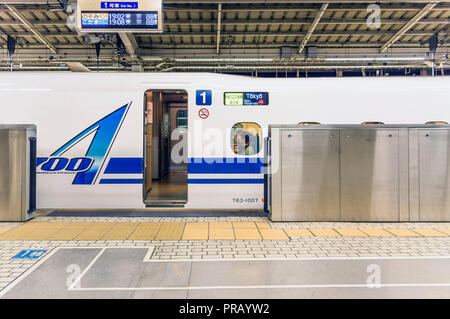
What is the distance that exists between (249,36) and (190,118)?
8482 millimetres

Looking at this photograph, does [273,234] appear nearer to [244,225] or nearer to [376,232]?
[244,225]

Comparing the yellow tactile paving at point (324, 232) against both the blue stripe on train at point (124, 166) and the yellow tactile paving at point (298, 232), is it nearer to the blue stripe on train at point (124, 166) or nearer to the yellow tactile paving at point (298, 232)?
the yellow tactile paving at point (298, 232)

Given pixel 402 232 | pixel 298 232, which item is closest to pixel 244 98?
pixel 298 232

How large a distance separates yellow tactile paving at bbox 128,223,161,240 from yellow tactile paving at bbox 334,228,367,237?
10.6 ft

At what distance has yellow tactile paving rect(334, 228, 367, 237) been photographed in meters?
5.23

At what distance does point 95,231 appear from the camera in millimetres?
5414

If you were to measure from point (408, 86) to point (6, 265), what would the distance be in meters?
8.12

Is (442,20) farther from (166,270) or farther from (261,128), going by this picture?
(166,270)

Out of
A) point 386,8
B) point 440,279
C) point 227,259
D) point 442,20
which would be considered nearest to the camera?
point 440,279

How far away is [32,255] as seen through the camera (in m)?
4.26

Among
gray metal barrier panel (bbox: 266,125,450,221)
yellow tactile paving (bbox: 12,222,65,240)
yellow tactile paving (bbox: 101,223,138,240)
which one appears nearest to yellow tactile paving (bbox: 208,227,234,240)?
gray metal barrier panel (bbox: 266,125,450,221)

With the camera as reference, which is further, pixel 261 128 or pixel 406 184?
pixel 261 128

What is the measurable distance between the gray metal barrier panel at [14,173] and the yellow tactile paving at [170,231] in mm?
2827
